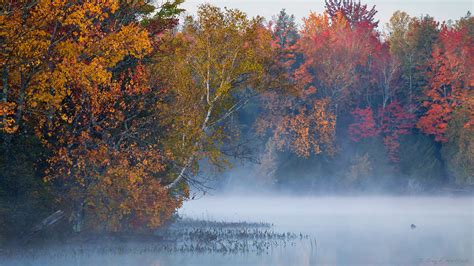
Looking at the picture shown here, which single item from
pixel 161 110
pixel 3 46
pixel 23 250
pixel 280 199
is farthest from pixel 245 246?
pixel 280 199

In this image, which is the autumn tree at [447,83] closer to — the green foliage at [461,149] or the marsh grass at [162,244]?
the green foliage at [461,149]

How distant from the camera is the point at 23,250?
27234 mm

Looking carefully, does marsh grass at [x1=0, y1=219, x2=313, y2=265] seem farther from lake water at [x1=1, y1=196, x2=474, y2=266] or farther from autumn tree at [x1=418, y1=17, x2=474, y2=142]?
autumn tree at [x1=418, y1=17, x2=474, y2=142]

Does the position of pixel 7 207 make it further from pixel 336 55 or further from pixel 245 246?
pixel 336 55

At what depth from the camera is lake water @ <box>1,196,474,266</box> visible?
27.4m

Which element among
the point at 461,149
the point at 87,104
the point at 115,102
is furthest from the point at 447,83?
the point at 87,104

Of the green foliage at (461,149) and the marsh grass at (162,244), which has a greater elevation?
the green foliage at (461,149)

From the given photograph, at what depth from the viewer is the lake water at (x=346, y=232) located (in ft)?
89.8

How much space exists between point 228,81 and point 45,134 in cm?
1076

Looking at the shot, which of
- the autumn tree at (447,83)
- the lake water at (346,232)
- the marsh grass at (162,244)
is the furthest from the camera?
the autumn tree at (447,83)

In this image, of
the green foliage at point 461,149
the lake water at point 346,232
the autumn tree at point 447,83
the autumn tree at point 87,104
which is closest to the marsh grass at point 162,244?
the lake water at point 346,232

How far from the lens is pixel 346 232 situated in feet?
129

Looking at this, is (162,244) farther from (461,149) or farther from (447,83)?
(447,83)

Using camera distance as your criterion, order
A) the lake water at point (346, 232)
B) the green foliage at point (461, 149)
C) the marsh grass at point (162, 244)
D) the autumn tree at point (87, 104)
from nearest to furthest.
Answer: the autumn tree at point (87, 104) < the marsh grass at point (162, 244) < the lake water at point (346, 232) < the green foliage at point (461, 149)
